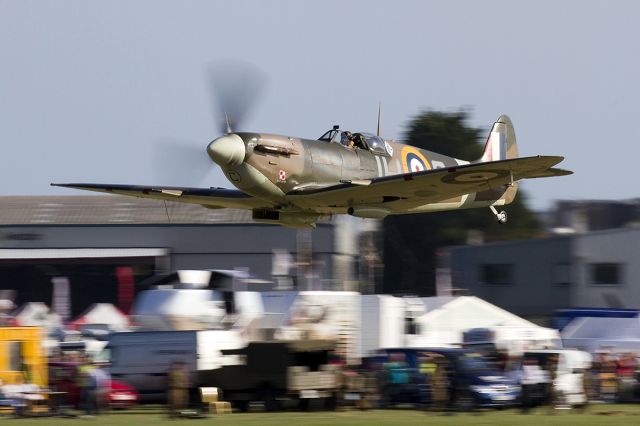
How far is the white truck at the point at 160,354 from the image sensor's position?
17.3 meters

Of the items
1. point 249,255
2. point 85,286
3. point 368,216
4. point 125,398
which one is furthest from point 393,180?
point 85,286

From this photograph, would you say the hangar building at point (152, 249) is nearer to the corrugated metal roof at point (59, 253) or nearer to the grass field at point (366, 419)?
the corrugated metal roof at point (59, 253)

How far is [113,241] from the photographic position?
42.9m

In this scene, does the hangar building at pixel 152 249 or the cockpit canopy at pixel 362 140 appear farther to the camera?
the hangar building at pixel 152 249

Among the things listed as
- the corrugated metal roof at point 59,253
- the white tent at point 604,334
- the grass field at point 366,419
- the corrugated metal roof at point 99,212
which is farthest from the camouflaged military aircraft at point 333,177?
the corrugated metal roof at point 99,212

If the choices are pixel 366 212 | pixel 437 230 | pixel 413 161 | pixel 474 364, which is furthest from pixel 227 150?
pixel 437 230

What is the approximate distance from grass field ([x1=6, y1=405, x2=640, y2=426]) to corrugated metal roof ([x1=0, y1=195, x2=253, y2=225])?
30.1 m

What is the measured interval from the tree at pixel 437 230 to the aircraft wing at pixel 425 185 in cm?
4362

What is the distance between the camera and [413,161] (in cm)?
1947

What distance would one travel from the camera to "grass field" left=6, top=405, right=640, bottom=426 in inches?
564

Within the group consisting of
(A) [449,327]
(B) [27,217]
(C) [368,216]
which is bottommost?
(A) [449,327]

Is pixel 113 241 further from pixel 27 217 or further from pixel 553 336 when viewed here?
pixel 553 336

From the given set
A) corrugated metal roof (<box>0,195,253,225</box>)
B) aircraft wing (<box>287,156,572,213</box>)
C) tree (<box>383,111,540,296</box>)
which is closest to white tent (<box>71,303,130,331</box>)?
aircraft wing (<box>287,156,572,213</box>)

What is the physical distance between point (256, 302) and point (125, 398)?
346 cm
